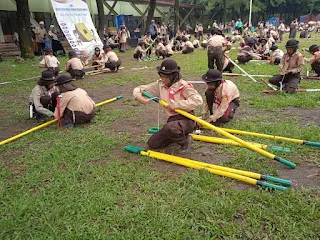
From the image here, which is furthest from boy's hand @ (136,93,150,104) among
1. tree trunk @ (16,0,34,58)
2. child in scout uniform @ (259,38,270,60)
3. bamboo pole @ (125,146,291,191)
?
tree trunk @ (16,0,34,58)

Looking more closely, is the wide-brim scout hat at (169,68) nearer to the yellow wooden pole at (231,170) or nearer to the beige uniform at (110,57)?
the yellow wooden pole at (231,170)

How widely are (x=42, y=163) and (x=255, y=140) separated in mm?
3242

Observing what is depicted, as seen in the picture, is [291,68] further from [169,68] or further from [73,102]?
[73,102]

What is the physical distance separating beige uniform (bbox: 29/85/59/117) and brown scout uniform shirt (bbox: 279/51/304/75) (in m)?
5.60

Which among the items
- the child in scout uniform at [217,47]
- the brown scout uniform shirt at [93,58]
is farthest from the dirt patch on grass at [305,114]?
the brown scout uniform shirt at [93,58]

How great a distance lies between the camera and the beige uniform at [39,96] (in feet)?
18.4

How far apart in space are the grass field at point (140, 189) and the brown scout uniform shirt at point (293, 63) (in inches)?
65.4

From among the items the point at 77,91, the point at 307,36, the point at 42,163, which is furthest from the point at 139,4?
the point at 42,163

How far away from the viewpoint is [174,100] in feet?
13.3

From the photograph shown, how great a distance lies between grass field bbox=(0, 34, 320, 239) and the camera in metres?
2.73

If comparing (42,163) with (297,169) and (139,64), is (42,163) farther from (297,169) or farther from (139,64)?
(139,64)

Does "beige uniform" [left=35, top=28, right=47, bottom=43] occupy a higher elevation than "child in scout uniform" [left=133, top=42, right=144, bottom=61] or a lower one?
higher

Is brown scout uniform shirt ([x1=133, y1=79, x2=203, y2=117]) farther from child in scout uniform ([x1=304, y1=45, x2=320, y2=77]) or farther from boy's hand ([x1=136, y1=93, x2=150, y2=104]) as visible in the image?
child in scout uniform ([x1=304, y1=45, x2=320, y2=77])

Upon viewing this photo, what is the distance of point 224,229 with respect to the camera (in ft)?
8.73
